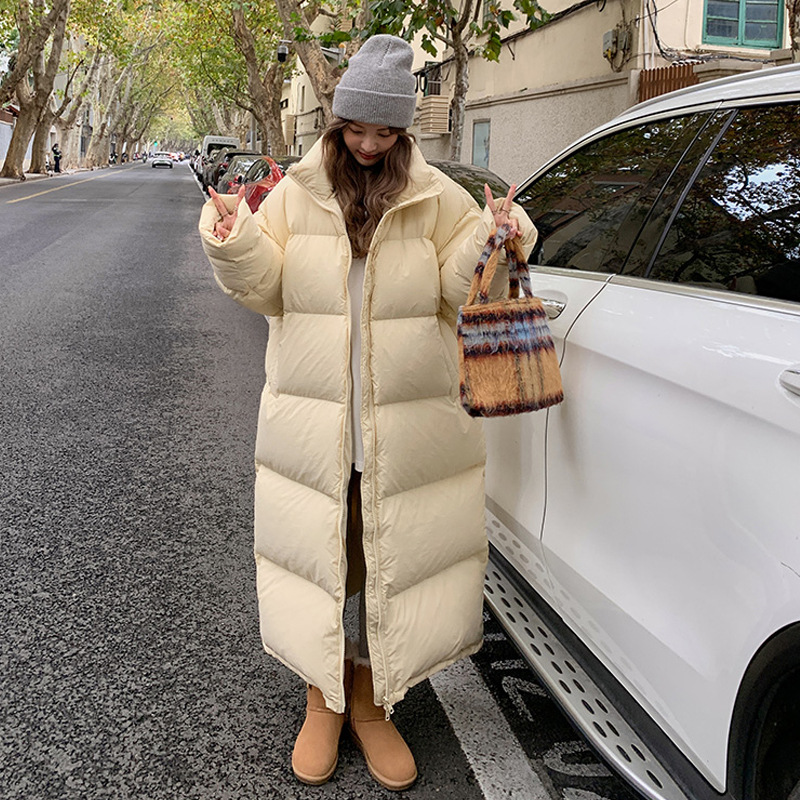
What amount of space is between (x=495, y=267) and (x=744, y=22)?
460 inches

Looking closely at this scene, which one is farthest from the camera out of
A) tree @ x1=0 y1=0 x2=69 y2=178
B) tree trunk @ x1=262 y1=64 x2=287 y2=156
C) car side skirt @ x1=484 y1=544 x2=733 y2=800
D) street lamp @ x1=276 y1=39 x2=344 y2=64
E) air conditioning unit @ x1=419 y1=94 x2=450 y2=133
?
tree @ x1=0 y1=0 x2=69 y2=178

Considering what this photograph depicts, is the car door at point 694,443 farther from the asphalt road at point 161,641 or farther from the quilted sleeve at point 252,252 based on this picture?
the quilted sleeve at point 252,252

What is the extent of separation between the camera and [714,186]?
207 centimetres

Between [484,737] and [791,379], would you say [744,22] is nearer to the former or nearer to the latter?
[484,737]

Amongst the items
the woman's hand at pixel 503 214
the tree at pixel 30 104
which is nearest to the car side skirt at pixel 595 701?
the woman's hand at pixel 503 214

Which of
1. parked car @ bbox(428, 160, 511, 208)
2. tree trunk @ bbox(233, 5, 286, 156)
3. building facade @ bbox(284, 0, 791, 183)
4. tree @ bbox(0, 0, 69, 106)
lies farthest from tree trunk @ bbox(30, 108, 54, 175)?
parked car @ bbox(428, 160, 511, 208)

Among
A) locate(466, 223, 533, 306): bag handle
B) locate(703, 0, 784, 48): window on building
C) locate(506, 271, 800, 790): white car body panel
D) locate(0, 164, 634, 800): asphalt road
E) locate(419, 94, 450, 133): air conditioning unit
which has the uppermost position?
locate(703, 0, 784, 48): window on building

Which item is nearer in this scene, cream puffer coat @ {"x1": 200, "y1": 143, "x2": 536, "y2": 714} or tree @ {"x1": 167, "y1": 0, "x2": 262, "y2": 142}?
cream puffer coat @ {"x1": 200, "y1": 143, "x2": 536, "y2": 714}

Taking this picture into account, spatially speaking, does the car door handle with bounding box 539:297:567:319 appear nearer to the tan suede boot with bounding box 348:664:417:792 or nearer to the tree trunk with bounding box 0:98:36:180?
the tan suede boot with bounding box 348:664:417:792

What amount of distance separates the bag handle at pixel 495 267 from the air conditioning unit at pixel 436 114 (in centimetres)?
1869

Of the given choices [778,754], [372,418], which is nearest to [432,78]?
[372,418]

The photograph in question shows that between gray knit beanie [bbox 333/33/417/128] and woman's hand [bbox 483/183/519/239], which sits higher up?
gray knit beanie [bbox 333/33/417/128]

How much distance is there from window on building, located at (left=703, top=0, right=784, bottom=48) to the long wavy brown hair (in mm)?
11253

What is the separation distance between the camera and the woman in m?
2.08
